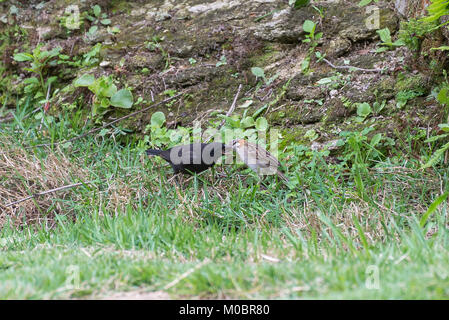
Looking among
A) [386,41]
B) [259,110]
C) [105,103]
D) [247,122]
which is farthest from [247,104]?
[105,103]

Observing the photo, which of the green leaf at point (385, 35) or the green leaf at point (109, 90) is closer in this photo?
the green leaf at point (385, 35)

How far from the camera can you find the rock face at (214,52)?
14.9 feet

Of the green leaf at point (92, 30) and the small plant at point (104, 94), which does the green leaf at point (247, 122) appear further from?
the green leaf at point (92, 30)

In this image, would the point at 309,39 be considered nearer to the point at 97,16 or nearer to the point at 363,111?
the point at 363,111

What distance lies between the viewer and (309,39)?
16.1 ft

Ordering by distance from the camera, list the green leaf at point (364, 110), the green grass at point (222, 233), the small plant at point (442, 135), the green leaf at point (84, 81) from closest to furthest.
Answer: the green grass at point (222, 233), the small plant at point (442, 135), the green leaf at point (364, 110), the green leaf at point (84, 81)

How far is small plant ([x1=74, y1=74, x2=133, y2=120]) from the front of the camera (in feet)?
16.8

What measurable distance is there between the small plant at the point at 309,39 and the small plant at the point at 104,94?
1857 millimetres

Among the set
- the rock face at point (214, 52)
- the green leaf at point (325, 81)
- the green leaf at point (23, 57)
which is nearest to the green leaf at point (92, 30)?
the rock face at point (214, 52)
